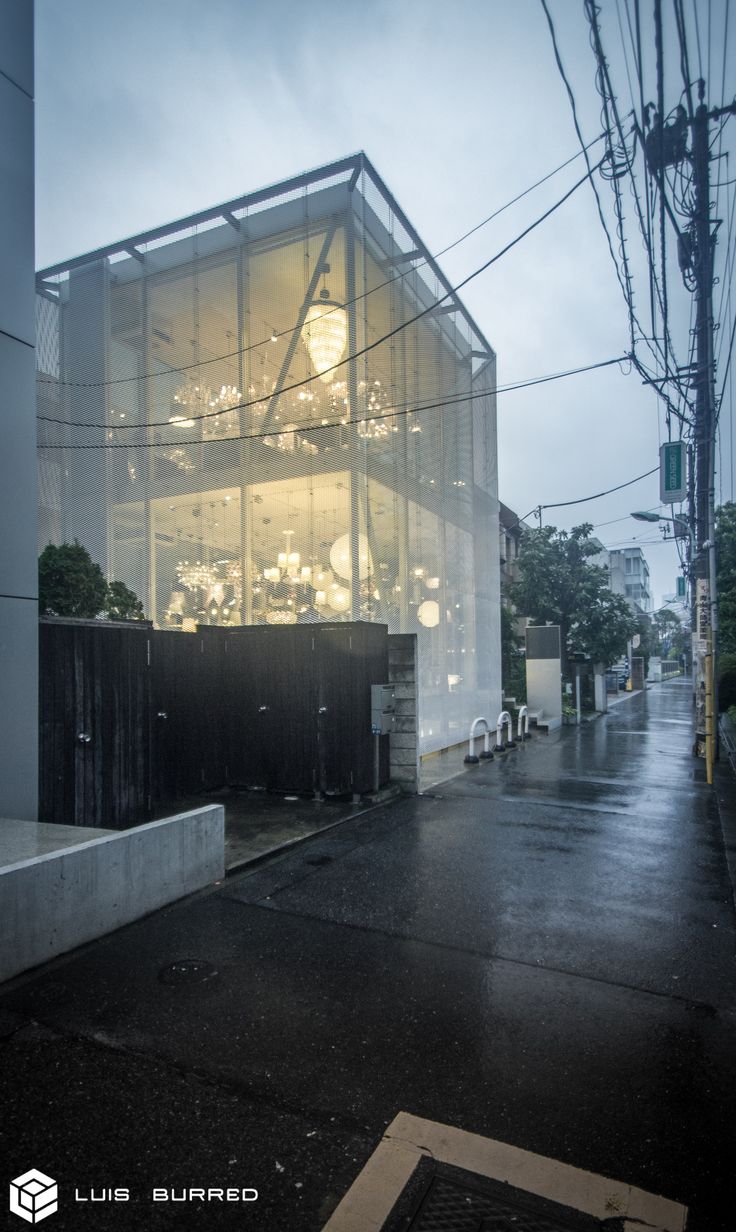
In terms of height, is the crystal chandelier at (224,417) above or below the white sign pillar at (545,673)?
above

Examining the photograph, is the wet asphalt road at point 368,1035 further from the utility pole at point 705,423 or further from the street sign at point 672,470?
the street sign at point 672,470

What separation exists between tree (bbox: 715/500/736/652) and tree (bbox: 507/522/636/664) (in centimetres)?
357

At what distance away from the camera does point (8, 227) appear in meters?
5.82

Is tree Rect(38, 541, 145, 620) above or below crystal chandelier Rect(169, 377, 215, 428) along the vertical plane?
below

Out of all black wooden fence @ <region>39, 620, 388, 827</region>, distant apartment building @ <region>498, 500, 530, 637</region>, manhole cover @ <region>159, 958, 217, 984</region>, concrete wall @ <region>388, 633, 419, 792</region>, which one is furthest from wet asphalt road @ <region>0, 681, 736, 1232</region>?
distant apartment building @ <region>498, 500, 530, 637</region>

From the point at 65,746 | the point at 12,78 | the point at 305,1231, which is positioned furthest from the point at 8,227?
the point at 305,1231

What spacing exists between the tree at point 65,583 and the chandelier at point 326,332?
5.68 m

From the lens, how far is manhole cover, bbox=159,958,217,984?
3.86m

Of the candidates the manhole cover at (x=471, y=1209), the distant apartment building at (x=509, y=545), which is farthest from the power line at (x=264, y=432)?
the distant apartment building at (x=509, y=545)

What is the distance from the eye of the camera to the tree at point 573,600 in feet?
81.9

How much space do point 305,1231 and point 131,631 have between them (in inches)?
225

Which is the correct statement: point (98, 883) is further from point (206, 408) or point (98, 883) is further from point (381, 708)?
point (206, 408)

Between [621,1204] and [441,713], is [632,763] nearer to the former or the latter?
[441,713]

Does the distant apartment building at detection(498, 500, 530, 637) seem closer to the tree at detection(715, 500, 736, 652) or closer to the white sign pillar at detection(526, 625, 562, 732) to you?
the tree at detection(715, 500, 736, 652)
